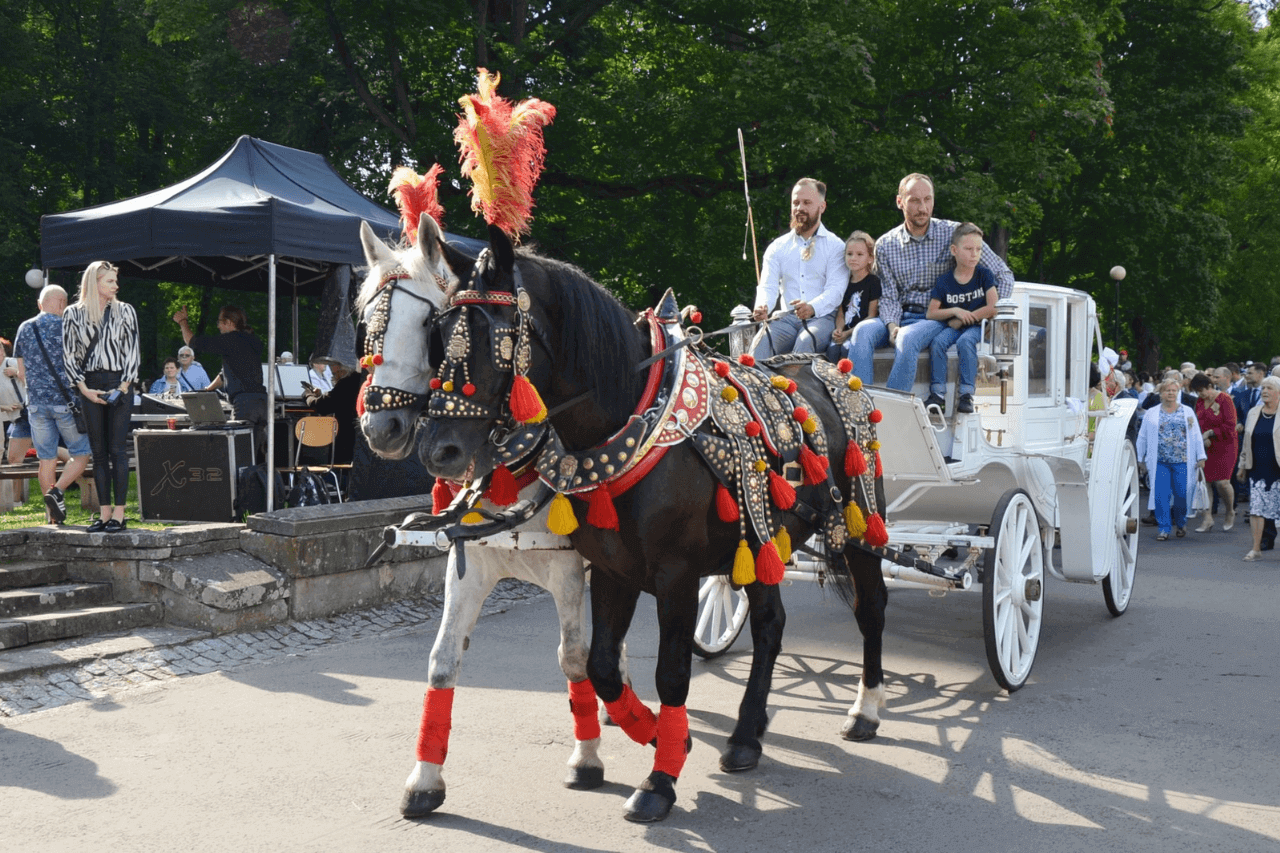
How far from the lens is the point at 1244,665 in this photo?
6.53 m

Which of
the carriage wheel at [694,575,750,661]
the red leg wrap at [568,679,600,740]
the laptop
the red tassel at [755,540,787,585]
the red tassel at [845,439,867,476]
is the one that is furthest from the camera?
the laptop

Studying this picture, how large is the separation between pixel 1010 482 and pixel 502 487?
366cm

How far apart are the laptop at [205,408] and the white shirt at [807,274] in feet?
17.6

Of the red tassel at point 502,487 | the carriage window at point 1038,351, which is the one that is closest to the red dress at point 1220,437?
the carriage window at point 1038,351

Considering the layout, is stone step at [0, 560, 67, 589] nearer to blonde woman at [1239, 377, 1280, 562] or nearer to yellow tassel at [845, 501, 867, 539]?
yellow tassel at [845, 501, 867, 539]

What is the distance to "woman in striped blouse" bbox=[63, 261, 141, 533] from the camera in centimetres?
777

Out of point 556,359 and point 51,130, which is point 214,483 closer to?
point 556,359

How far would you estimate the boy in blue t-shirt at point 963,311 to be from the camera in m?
6.29

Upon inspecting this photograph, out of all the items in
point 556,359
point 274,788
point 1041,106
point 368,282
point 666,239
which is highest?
point 1041,106

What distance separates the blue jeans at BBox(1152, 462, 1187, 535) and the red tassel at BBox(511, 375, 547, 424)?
11.4 meters

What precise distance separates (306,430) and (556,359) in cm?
663

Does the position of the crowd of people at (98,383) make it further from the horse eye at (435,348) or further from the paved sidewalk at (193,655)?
the horse eye at (435,348)

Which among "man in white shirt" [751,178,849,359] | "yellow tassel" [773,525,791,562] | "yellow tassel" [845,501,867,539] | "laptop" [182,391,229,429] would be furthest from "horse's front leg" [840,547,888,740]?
"laptop" [182,391,229,429]

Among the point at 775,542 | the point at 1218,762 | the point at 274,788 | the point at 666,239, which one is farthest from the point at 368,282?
the point at 666,239
